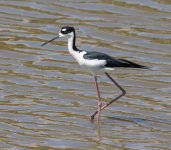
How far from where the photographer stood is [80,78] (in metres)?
12.9

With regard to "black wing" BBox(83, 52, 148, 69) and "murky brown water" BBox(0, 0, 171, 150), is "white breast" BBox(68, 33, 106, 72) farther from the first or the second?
"murky brown water" BBox(0, 0, 171, 150)

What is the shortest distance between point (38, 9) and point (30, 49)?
228cm

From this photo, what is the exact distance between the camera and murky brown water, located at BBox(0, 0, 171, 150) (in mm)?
10305

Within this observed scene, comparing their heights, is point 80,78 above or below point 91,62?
below

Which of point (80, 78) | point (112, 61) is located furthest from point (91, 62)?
point (80, 78)

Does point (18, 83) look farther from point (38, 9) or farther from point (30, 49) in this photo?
point (38, 9)

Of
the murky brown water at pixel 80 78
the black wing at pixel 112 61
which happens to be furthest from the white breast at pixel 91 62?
the murky brown water at pixel 80 78

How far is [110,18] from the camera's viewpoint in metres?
15.9

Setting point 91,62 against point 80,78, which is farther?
point 80,78

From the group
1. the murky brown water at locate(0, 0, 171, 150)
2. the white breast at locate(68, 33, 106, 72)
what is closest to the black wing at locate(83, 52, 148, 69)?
the white breast at locate(68, 33, 106, 72)

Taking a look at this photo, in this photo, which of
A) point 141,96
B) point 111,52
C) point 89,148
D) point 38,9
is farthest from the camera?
point 38,9

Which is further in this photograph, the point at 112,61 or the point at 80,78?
the point at 80,78

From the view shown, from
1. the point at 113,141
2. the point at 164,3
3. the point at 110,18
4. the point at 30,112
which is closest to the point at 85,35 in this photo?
the point at 110,18

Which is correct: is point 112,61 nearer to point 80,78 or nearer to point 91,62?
point 91,62
